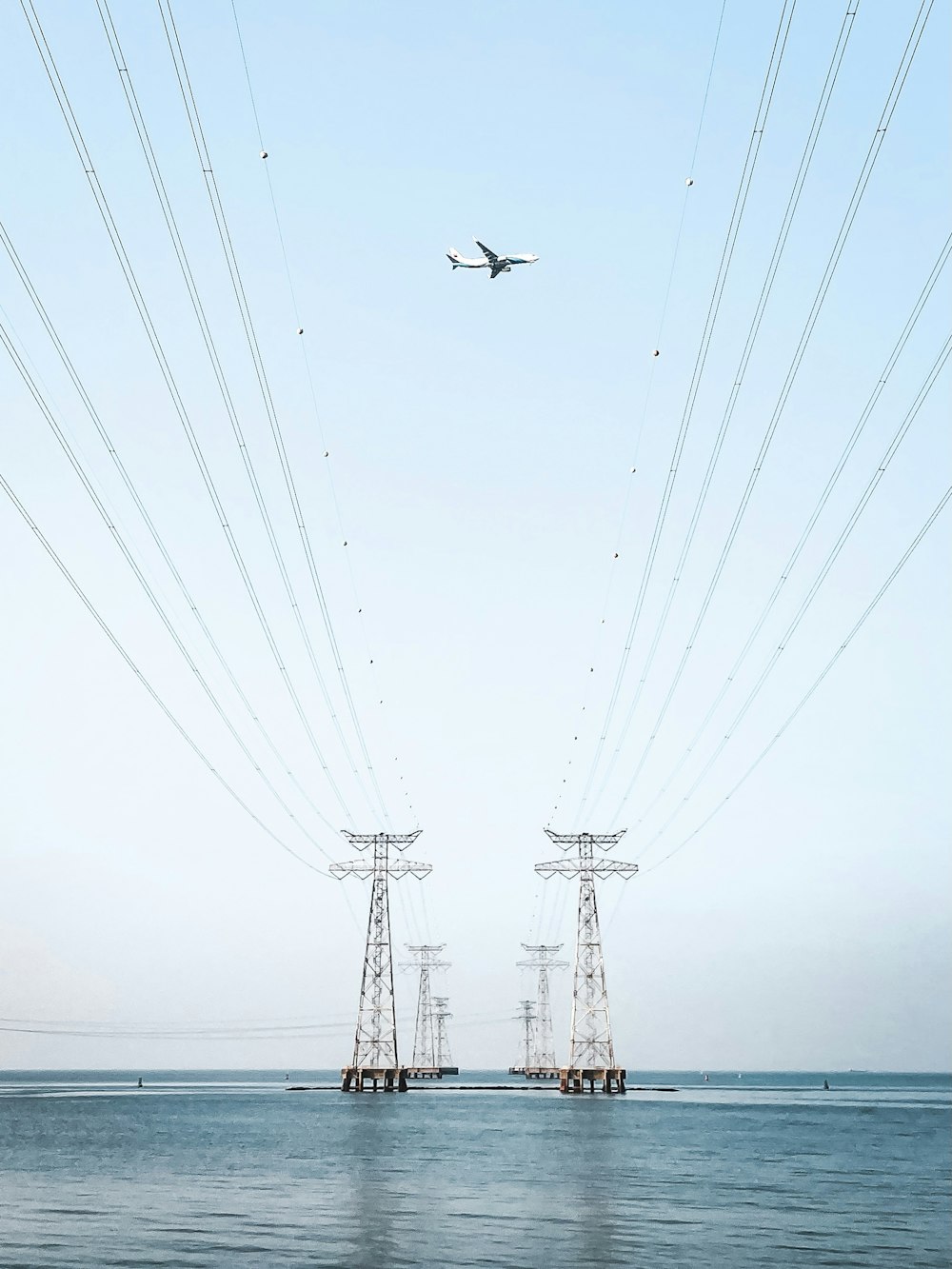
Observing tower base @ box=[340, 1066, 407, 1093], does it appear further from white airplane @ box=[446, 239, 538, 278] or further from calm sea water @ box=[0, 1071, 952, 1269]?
white airplane @ box=[446, 239, 538, 278]

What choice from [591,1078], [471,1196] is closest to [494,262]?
[471,1196]

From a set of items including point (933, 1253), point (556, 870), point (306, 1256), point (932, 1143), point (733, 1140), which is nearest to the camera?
point (306, 1256)

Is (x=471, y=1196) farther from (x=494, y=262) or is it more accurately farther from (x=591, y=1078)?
(x=591, y=1078)

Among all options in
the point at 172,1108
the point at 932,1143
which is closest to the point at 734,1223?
the point at 932,1143

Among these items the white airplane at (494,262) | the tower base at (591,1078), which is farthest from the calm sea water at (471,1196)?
the white airplane at (494,262)

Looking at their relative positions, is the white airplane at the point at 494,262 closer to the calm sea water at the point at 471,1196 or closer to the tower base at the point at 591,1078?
the calm sea water at the point at 471,1196

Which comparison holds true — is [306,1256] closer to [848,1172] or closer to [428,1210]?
[428,1210]

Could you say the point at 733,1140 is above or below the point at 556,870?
below

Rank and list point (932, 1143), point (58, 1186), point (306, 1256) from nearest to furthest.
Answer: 1. point (306, 1256)
2. point (58, 1186)
3. point (932, 1143)

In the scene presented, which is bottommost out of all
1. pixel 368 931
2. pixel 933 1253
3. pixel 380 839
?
pixel 933 1253
